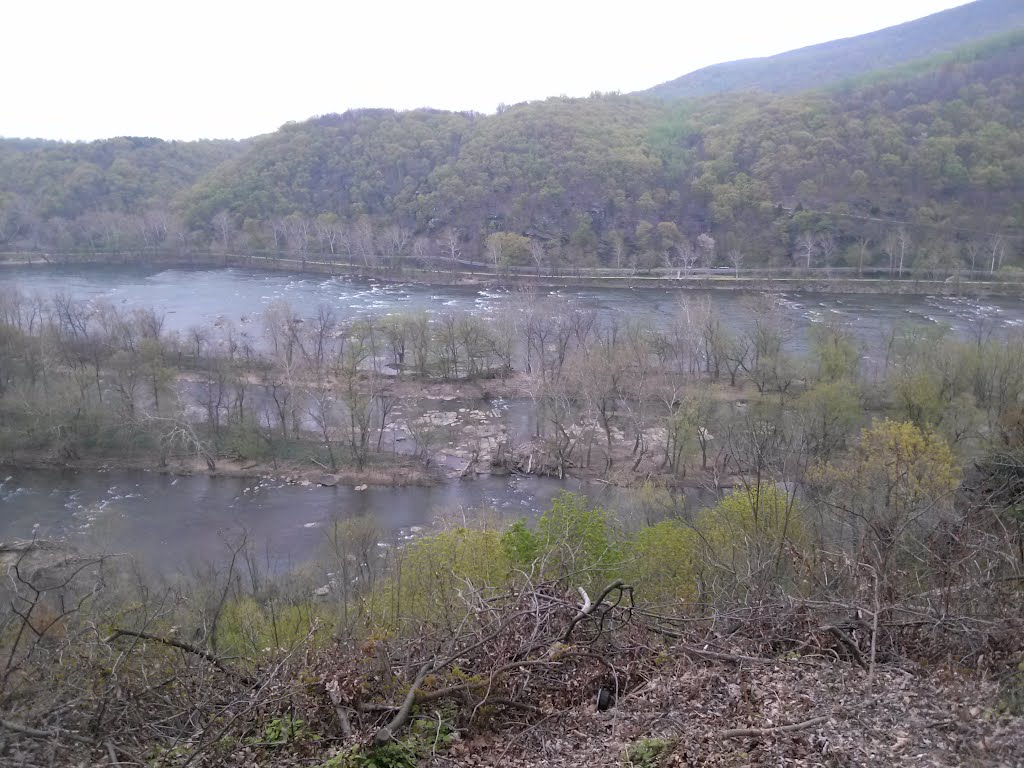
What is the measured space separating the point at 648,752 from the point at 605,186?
179 ft

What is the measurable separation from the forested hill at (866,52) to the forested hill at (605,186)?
34985 millimetres

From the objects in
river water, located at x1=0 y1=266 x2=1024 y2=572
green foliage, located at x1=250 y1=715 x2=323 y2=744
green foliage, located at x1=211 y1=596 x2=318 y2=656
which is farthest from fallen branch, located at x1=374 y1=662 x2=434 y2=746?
river water, located at x1=0 y1=266 x2=1024 y2=572

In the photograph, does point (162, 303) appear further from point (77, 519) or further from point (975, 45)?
point (975, 45)

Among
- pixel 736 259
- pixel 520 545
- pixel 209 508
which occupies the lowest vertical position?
pixel 209 508

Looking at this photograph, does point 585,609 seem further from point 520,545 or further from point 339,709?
point 520,545

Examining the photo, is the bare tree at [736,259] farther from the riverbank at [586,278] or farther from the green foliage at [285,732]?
the green foliage at [285,732]

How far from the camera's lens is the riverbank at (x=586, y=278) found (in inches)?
1474

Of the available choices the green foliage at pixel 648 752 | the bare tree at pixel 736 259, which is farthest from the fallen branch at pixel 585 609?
the bare tree at pixel 736 259

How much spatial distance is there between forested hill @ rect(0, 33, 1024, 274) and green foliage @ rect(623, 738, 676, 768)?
137 feet

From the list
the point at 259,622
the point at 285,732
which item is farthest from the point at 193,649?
the point at 259,622

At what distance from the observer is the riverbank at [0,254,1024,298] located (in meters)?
37.4

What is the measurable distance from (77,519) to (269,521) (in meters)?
4.34

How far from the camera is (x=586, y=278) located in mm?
43438

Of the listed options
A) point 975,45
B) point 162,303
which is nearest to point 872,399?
point 162,303
